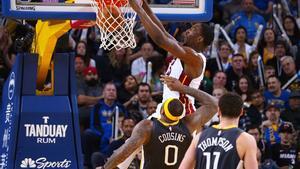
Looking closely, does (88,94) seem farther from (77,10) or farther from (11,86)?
(77,10)

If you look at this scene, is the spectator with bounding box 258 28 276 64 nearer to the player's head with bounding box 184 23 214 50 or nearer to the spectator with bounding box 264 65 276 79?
the spectator with bounding box 264 65 276 79

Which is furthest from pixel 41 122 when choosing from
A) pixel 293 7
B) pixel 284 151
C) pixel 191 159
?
pixel 293 7

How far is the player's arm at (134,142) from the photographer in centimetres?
855

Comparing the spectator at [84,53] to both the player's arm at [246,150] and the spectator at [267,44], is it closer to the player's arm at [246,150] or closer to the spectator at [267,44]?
the spectator at [267,44]

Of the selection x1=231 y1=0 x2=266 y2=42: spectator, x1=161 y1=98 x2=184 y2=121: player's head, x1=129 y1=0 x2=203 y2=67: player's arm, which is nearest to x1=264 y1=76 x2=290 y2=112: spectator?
x1=231 y1=0 x2=266 y2=42: spectator

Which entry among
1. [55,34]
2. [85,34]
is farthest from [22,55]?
[85,34]

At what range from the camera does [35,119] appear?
8.85 metres

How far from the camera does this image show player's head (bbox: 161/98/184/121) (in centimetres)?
854

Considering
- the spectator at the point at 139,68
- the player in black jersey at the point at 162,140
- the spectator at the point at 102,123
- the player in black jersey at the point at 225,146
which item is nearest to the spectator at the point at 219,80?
the spectator at the point at 139,68

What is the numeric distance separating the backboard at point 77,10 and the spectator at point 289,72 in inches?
244

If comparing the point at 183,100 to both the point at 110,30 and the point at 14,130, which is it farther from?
the point at 14,130

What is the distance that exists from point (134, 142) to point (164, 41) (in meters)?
1.01

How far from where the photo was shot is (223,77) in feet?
46.6

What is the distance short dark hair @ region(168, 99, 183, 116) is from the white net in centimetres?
71
